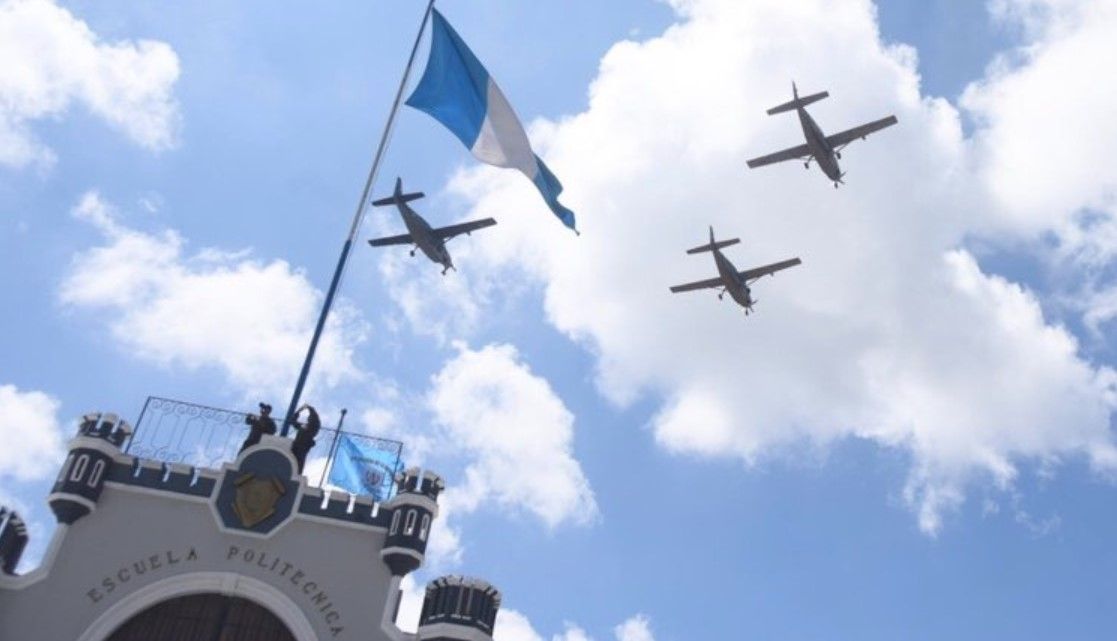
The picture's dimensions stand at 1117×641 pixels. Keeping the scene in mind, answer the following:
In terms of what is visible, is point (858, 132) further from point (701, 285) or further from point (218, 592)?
point (218, 592)

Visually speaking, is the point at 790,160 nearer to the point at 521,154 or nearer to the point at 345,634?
the point at 521,154

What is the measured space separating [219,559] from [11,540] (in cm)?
466

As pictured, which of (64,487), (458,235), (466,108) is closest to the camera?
(64,487)

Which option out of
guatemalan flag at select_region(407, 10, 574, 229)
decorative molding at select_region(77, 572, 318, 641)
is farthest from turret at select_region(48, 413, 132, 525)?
guatemalan flag at select_region(407, 10, 574, 229)

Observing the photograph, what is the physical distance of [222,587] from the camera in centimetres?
2262

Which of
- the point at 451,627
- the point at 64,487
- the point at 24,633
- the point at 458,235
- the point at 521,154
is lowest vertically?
the point at 24,633

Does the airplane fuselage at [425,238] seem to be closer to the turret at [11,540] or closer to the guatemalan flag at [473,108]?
the guatemalan flag at [473,108]

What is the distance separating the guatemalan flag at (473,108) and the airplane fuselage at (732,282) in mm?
17952

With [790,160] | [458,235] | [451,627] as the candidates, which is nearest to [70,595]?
[451,627]

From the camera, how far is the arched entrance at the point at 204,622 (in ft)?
72.5

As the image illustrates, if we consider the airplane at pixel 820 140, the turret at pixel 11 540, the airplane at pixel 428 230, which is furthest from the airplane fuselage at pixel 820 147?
the turret at pixel 11 540

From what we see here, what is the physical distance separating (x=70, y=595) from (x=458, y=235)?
78.0ft

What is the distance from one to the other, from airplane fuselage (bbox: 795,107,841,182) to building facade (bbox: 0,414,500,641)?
25746 millimetres

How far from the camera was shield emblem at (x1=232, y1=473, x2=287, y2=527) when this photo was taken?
23.5 m
